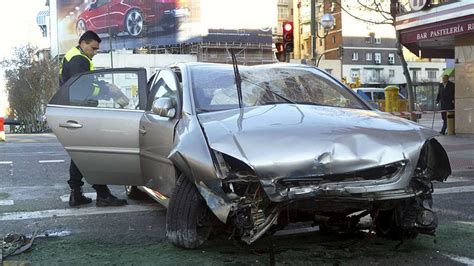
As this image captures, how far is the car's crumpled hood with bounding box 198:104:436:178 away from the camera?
3.52 metres

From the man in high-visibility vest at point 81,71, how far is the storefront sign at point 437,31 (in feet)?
37.2

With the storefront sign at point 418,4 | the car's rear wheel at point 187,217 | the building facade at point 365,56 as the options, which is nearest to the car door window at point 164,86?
the car's rear wheel at point 187,217

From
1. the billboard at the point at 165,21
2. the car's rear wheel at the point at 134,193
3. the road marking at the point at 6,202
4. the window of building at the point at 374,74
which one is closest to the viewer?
the road marking at the point at 6,202

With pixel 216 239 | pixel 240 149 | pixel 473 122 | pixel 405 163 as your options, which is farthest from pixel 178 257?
pixel 473 122

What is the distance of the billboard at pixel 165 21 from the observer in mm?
71125

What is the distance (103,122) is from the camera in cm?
543

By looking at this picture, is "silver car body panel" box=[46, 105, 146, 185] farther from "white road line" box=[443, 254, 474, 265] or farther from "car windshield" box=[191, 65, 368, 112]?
"white road line" box=[443, 254, 474, 265]

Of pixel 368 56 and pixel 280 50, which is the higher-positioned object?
pixel 368 56

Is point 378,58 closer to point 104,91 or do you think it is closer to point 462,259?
point 104,91

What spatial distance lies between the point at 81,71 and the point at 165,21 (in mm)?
67063

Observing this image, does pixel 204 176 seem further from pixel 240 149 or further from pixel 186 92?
pixel 186 92

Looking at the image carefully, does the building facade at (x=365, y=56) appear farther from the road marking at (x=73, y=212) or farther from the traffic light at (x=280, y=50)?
the road marking at (x=73, y=212)

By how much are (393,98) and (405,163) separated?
19.0m

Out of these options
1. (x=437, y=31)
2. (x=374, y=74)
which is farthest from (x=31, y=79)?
(x=437, y=31)
